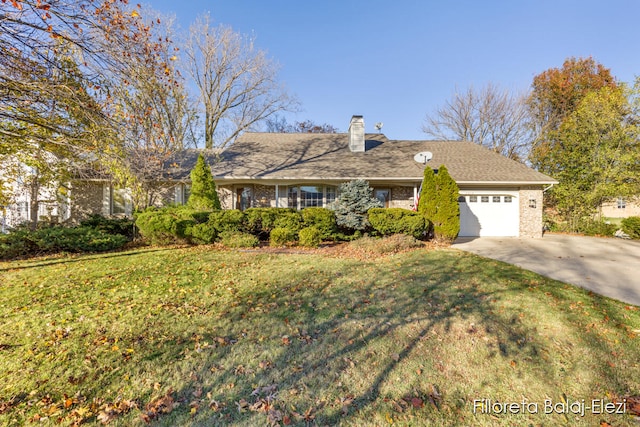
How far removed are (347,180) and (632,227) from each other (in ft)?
41.6

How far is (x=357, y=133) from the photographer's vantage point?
14578 mm

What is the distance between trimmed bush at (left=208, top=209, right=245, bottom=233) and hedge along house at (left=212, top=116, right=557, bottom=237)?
2818 mm

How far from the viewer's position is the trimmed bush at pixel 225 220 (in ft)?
31.2

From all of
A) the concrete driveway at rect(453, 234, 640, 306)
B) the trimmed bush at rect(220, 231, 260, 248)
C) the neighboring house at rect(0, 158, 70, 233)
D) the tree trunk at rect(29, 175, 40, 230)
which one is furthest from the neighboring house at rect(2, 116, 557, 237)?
the trimmed bush at rect(220, 231, 260, 248)

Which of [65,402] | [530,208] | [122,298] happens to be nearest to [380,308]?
[65,402]

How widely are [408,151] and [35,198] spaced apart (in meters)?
16.3

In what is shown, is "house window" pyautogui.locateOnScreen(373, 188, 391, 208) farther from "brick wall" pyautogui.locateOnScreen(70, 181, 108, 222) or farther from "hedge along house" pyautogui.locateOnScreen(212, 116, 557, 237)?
"brick wall" pyautogui.locateOnScreen(70, 181, 108, 222)

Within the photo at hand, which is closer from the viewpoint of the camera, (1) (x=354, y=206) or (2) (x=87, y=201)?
(1) (x=354, y=206)

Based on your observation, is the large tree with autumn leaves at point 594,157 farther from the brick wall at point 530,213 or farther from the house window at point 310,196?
the house window at point 310,196

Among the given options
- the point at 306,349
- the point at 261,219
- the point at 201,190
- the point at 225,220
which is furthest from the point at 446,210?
the point at 201,190

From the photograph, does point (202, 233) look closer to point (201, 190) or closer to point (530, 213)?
point (201, 190)

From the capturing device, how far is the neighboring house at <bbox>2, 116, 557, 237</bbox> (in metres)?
12.2

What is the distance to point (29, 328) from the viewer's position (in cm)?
371

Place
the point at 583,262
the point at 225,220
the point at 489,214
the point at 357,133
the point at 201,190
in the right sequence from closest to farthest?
the point at 583,262 → the point at 225,220 → the point at 201,190 → the point at 489,214 → the point at 357,133
